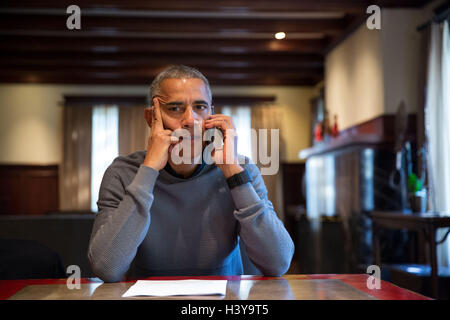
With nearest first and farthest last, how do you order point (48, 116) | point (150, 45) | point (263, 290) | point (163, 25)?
point (263, 290) → point (163, 25) → point (150, 45) → point (48, 116)

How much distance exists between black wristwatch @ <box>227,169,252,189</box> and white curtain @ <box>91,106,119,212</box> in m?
6.73

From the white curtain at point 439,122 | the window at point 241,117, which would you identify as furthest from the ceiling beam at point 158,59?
the white curtain at point 439,122

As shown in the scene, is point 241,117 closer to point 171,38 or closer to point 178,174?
point 171,38

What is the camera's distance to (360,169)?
13.8 ft

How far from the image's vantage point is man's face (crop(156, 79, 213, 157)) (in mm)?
1387

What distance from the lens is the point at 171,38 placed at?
5.68 metres

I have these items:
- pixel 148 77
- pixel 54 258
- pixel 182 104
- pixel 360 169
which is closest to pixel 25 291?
pixel 182 104

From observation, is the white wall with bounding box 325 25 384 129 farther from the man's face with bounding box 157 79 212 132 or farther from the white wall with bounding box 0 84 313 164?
the man's face with bounding box 157 79 212 132

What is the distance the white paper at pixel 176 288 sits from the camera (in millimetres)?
880

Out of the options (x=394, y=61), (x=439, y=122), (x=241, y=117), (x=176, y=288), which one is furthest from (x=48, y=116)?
(x=176, y=288)

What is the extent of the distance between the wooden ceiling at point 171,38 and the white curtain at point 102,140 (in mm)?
689

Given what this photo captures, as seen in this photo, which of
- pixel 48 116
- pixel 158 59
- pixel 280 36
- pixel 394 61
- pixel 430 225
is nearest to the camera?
pixel 430 225

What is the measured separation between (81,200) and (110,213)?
267 inches

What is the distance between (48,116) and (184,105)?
7.16 metres
